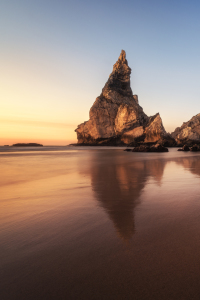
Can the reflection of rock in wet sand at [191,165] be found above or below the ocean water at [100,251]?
below

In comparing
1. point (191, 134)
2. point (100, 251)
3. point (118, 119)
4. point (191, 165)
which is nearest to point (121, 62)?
point (118, 119)

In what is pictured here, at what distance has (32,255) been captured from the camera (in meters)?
1.75

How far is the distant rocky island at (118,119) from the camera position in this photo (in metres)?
85.4

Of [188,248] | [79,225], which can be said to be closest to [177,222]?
[188,248]

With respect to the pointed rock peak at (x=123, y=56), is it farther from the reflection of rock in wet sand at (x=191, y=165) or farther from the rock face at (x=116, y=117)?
the reflection of rock in wet sand at (x=191, y=165)

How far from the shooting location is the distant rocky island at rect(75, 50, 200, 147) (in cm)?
8538

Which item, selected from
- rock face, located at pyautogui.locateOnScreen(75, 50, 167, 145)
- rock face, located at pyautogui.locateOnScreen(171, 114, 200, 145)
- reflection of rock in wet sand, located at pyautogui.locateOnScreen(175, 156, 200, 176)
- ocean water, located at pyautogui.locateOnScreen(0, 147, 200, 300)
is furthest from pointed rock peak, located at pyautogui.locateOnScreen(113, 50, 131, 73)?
ocean water, located at pyautogui.locateOnScreen(0, 147, 200, 300)

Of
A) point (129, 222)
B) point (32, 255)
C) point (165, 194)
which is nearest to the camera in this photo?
point (32, 255)

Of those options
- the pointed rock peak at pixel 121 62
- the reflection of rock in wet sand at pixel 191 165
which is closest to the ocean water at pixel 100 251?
the reflection of rock in wet sand at pixel 191 165

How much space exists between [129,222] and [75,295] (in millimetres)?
1389

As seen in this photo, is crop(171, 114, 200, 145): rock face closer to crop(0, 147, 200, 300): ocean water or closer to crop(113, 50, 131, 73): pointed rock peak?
crop(113, 50, 131, 73): pointed rock peak

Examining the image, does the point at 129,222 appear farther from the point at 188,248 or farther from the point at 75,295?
the point at 75,295

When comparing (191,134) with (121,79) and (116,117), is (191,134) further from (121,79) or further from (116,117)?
(121,79)

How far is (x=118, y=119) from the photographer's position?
91.2 metres
